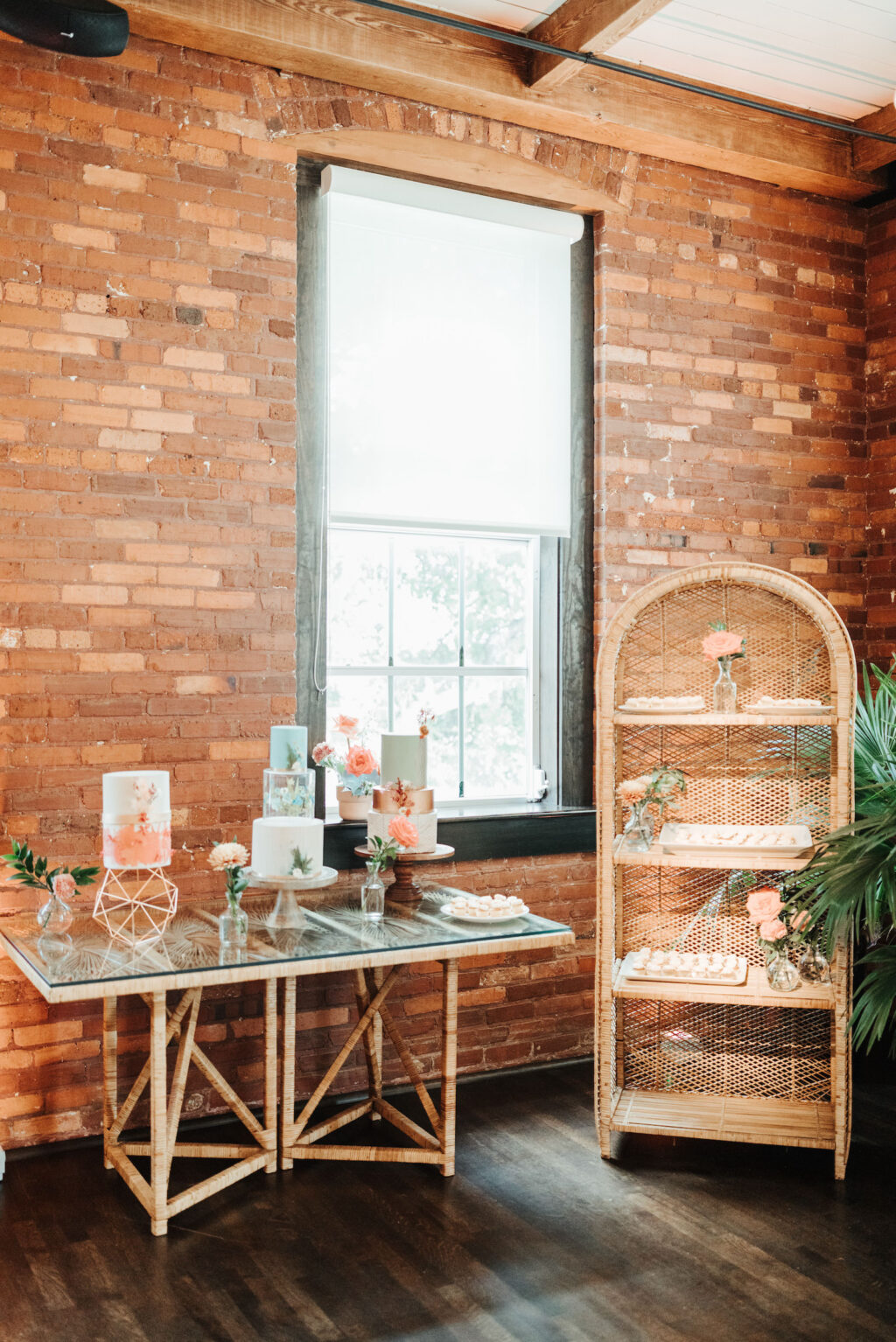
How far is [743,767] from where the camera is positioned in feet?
13.0

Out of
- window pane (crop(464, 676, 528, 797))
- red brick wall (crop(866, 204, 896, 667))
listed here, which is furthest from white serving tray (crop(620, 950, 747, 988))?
red brick wall (crop(866, 204, 896, 667))

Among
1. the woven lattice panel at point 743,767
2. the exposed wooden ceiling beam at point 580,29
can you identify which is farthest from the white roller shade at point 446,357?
the woven lattice panel at point 743,767

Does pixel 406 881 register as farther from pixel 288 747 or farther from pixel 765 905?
pixel 765 905

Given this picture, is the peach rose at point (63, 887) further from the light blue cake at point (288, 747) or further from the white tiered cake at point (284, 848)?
the light blue cake at point (288, 747)

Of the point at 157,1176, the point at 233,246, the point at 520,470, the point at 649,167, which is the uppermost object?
the point at 649,167

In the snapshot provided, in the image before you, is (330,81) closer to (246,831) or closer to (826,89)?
(826,89)

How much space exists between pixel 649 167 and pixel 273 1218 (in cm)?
382

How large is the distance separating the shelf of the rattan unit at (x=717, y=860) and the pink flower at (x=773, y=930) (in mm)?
163

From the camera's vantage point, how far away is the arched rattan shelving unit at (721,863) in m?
3.46

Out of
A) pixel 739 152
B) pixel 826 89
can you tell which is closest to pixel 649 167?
pixel 739 152

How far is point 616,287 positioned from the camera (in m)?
4.36

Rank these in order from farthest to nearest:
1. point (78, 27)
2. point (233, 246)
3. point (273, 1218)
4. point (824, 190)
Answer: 1. point (824, 190)
2. point (233, 246)
3. point (273, 1218)
4. point (78, 27)

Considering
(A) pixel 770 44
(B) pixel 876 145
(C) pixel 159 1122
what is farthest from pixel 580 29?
(C) pixel 159 1122

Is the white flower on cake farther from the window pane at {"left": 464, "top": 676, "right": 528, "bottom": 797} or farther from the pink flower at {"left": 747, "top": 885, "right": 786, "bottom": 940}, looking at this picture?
the pink flower at {"left": 747, "top": 885, "right": 786, "bottom": 940}
